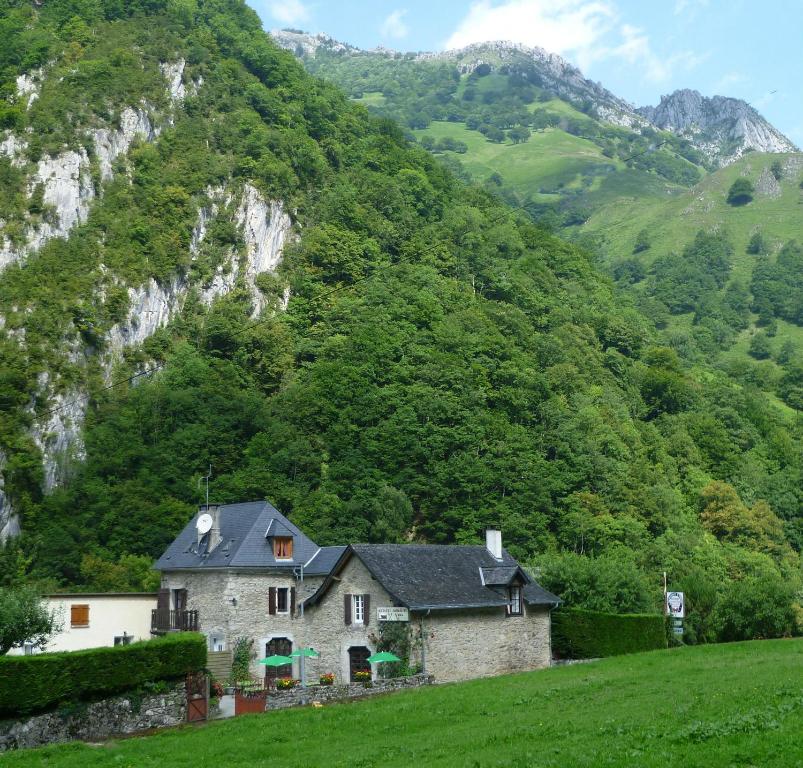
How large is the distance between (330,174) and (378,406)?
45239mm

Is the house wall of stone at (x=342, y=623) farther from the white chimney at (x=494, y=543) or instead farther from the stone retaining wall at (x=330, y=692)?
the white chimney at (x=494, y=543)

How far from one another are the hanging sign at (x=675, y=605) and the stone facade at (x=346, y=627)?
28.3 feet

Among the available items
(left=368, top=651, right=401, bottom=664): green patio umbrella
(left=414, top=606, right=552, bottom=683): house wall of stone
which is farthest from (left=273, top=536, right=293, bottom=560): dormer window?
(left=414, top=606, right=552, bottom=683): house wall of stone

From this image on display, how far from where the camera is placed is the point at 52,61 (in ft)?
372

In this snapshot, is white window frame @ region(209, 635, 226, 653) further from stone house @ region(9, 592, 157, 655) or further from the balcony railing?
stone house @ region(9, 592, 157, 655)

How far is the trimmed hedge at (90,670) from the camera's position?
30.8 metres

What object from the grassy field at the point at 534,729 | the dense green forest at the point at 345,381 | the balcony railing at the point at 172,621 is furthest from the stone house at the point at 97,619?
the grassy field at the point at 534,729

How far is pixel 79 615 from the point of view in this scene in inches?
1896

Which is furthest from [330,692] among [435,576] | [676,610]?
[676,610]

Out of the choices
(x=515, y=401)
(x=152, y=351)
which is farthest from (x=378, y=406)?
(x=152, y=351)

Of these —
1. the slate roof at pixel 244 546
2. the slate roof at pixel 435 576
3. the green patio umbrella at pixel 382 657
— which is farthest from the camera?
the slate roof at pixel 244 546

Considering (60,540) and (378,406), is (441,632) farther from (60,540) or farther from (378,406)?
(378,406)

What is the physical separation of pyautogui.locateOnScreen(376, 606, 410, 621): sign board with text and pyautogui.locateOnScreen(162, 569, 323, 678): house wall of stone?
5719mm

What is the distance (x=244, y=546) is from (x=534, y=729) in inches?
1045
